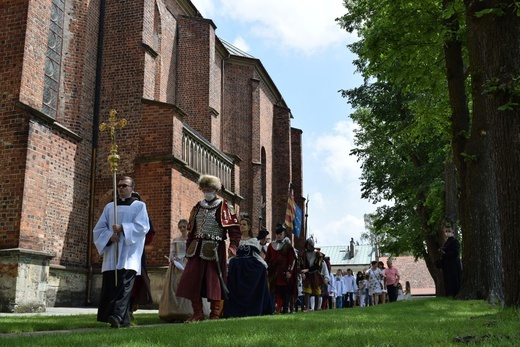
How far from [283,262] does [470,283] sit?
4041 millimetres

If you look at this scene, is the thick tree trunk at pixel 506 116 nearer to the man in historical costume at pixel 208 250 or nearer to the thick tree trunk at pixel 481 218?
the thick tree trunk at pixel 481 218

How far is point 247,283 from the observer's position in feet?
33.4

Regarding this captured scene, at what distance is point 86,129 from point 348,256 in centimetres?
6873

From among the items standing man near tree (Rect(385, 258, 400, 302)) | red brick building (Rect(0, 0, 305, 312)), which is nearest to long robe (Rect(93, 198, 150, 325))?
red brick building (Rect(0, 0, 305, 312))

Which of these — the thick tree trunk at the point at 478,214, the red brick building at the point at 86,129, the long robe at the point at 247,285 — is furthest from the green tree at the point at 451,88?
the red brick building at the point at 86,129

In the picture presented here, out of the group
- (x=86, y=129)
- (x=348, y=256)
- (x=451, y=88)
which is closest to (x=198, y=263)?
(x=451, y=88)

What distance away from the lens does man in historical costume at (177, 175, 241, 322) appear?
8539 millimetres

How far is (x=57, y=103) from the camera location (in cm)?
1525

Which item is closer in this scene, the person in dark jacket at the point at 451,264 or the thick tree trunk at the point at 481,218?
the thick tree trunk at the point at 481,218

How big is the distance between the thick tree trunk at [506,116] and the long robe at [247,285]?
14.2 feet

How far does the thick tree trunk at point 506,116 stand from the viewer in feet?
23.2

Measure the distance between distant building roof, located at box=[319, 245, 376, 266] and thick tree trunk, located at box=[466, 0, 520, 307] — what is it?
240ft

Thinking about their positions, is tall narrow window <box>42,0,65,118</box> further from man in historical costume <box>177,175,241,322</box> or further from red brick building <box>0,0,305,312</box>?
man in historical costume <box>177,175,241,322</box>

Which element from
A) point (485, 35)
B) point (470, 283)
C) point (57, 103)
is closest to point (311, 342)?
point (485, 35)
